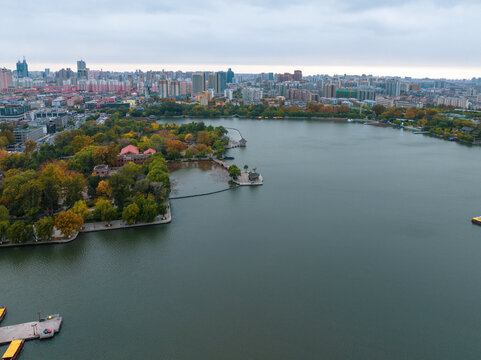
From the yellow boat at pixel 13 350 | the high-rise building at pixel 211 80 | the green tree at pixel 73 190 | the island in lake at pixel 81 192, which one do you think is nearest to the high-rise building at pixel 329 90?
the high-rise building at pixel 211 80

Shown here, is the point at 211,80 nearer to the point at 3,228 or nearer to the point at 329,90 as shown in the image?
the point at 329,90

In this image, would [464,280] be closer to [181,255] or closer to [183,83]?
[181,255]

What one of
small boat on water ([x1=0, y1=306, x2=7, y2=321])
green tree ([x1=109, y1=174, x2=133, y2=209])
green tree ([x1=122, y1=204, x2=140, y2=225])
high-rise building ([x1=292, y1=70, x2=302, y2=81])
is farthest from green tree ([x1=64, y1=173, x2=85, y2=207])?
high-rise building ([x1=292, y1=70, x2=302, y2=81])

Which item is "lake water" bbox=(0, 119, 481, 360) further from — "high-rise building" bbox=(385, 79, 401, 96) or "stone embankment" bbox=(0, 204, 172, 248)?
"high-rise building" bbox=(385, 79, 401, 96)

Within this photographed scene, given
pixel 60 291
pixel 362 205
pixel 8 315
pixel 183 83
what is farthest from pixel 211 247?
pixel 183 83

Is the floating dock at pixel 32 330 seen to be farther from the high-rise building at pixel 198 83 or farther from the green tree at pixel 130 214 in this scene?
the high-rise building at pixel 198 83

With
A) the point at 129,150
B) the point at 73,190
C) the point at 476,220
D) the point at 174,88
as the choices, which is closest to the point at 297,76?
the point at 174,88
